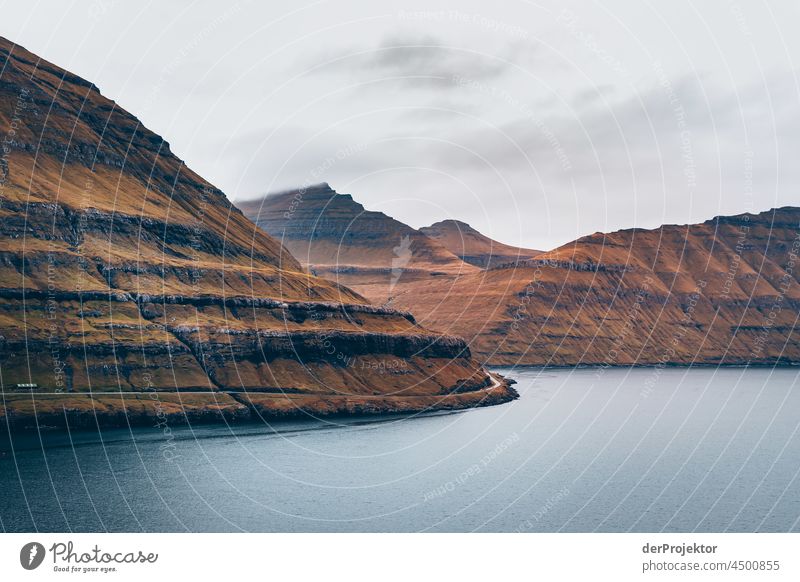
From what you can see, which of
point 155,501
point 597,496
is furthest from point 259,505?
point 597,496

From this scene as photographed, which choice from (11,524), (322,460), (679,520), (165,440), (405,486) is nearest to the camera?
(11,524)

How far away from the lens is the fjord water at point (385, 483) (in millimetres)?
118000

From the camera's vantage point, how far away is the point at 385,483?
A: 146m

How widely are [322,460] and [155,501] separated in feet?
146

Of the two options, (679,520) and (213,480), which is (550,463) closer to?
(679,520)

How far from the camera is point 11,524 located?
4274 inches

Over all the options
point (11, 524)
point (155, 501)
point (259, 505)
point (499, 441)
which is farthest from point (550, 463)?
point (11, 524)

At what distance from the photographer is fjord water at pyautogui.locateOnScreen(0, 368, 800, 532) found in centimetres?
11800

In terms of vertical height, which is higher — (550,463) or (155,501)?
(550,463)

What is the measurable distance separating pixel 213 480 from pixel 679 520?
7616 centimetres

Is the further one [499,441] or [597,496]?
[499,441]
